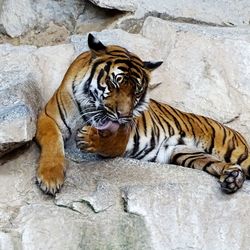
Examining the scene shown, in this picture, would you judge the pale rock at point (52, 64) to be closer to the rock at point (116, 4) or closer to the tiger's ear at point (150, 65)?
the rock at point (116, 4)

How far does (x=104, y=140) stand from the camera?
13.0 feet

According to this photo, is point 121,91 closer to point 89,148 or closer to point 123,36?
point 89,148

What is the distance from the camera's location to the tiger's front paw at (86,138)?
3852mm

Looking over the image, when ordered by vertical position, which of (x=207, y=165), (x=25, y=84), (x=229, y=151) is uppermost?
(x=25, y=84)

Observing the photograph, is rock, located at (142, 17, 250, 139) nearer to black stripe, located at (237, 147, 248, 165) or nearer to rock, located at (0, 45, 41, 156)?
black stripe, located at (237, 147, 248, 165)

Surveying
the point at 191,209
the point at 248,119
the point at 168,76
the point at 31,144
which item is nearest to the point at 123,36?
the point at 168,76

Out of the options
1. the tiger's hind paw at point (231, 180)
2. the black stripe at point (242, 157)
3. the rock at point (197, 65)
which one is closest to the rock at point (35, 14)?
the rock at point (197, 65)

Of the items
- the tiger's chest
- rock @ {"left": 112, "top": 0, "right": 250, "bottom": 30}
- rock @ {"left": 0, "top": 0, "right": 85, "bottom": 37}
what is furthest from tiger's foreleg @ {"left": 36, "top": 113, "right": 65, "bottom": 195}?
rock @ {"left": 112, "top": 0, "right": 250, "bottom": 30}

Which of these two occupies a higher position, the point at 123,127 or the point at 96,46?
the point at 96,46

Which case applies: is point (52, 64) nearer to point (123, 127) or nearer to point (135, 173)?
point (123, 127)

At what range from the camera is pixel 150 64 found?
423cm

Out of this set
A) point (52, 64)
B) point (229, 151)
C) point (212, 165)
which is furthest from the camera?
point (52, 64)

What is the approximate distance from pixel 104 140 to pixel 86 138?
0.40 ft

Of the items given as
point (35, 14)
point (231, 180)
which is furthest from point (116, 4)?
point (231, 180)
